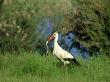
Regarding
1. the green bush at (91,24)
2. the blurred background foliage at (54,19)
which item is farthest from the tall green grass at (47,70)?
the blurred background foliage at (54,19)

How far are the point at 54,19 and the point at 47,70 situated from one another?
5.82 m

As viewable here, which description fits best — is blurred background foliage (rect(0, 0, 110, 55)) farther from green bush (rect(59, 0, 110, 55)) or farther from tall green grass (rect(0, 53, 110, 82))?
tall green grass (rect(0, 53, 110, 82))

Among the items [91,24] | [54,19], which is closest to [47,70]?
[91,24]

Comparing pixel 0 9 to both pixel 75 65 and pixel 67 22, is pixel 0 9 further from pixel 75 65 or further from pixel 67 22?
pixel 75 65

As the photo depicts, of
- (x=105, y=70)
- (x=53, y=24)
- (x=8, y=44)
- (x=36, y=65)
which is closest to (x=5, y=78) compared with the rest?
(x=36, y=65)

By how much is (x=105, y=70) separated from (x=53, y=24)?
19.8 ft

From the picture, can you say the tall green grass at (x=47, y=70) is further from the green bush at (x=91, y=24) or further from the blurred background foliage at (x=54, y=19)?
the blurred background foliage at (x=54, y=19)

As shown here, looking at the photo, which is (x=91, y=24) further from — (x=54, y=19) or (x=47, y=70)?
(x=47, y=70)

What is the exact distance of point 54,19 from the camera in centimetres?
2089

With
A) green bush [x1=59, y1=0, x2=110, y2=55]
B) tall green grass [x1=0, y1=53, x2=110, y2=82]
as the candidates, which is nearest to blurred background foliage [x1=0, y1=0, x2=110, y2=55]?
green bush [x1=59, y1=0, x2=110, y2=55]

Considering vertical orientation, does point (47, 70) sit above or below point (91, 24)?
below

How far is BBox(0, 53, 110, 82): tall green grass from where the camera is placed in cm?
1439

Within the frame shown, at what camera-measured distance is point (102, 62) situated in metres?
15.9

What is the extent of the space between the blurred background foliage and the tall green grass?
2054 mm
